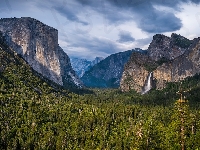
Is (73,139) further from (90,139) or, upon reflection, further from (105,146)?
(105,146)

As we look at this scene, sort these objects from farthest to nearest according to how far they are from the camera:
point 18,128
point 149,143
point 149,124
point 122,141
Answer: point 18,128 → point 122,141 → point 149,124 → point 149,143

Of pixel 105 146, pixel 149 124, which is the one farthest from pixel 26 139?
pixel 149 124

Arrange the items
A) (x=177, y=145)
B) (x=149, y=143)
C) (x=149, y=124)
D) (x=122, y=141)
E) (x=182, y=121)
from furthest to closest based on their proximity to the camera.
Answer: (x=122, y=141) < (x=149, y=124) < (x=149, y=143) < (x=177, y=145) < (x=182, y=121)

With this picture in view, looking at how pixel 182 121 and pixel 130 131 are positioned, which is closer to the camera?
pixel 182 121

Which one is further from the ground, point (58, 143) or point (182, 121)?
point (182, 121)

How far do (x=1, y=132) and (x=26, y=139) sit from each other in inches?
669

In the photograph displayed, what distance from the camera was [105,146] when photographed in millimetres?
173500

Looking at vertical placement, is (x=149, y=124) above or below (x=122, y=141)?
above

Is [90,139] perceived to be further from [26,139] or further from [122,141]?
[26,139]

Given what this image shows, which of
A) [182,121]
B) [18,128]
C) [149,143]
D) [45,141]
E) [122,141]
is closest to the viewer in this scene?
[182,121]

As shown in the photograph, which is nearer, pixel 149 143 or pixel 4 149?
pixel 149 143

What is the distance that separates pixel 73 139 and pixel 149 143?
12090cm

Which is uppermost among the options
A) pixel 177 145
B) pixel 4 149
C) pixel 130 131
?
pixel 177 145

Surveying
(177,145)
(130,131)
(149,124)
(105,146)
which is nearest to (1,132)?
(105,146)
